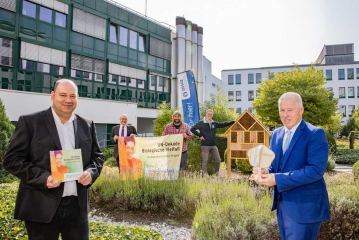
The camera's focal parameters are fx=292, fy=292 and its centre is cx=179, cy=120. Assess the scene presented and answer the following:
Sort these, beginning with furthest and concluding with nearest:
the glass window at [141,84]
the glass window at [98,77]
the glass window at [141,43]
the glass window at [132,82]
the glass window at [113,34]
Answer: the glass window at [141,43]
the glass window at [141,84]
the glass window at [132,82]
the glass window at [113,34]
the glass window at [98,77]

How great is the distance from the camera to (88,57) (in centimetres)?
2328

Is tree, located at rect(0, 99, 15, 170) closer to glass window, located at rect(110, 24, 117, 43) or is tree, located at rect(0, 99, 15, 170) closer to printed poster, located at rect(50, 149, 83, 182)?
printed poster, located at rect(50, 149, 83, 182)

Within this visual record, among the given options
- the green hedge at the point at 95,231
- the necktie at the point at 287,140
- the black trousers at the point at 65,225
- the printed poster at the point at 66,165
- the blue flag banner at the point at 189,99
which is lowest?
the green hedge at the point at 95,231

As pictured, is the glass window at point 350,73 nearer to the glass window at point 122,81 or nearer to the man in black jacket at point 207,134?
the glass window at point 122,81

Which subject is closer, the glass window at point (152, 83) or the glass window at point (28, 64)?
the glass window at point (28, 64)

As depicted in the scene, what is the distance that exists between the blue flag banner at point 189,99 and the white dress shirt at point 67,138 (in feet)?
45.2

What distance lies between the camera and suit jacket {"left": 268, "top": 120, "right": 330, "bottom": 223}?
8.54ft

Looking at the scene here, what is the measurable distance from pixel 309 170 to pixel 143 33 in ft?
91.8

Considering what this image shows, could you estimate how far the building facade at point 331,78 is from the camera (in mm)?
60000

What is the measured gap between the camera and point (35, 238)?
254 centimetres

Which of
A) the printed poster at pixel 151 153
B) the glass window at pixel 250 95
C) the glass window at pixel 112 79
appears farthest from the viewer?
the glass window at pixel 250 95

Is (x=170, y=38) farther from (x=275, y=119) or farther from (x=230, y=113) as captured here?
(x=275, y=119)

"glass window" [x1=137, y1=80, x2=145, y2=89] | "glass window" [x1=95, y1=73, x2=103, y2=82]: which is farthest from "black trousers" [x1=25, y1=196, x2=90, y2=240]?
"glass window" [x1=137, y1=80, x2=145, y2=89]

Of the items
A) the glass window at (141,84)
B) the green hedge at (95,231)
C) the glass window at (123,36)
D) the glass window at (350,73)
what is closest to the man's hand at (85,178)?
the green hedge at (95,231)
